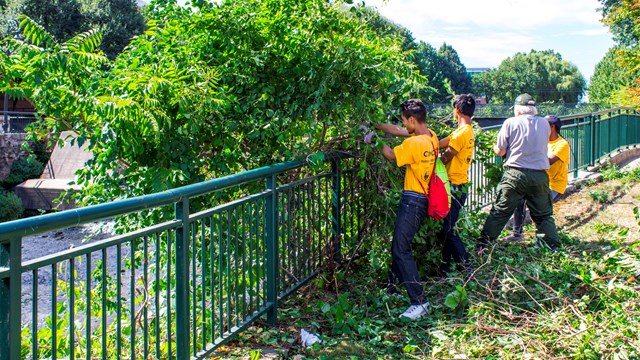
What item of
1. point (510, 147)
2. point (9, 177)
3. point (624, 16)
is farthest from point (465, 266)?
point (9, 177)

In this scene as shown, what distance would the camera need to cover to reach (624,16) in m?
17.9

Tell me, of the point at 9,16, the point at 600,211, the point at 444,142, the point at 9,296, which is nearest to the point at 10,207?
the point at 9,16

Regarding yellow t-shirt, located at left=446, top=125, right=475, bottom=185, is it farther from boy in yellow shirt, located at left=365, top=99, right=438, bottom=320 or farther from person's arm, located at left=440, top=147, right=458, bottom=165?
boy in yellow shirt, located at left=365, top=99, right=438, bottom=320

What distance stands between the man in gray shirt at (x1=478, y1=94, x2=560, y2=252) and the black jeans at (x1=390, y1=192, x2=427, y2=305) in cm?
168

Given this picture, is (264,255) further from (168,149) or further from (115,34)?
(115,34)

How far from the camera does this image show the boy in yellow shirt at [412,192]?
16.0 feet

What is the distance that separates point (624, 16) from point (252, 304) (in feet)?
55.9

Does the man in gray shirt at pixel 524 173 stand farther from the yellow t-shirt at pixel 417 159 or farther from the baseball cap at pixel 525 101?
the yellow t-shirt at pixel 417 159

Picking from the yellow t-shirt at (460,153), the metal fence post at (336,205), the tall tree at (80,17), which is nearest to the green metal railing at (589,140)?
the yellow t-shirt at (460,153)

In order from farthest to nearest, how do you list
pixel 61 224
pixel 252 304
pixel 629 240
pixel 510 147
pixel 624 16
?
pixel 624 16 < pixel 629 240 < pixel 510 147 < pixel 252 304 < pixel 61 224

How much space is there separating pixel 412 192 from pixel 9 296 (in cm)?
326

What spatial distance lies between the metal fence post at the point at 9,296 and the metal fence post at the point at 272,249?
224 cm

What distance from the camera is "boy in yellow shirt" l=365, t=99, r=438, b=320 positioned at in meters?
4.88

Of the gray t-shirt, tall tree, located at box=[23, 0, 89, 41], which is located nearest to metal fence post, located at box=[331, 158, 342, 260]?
the gray t-shirt
